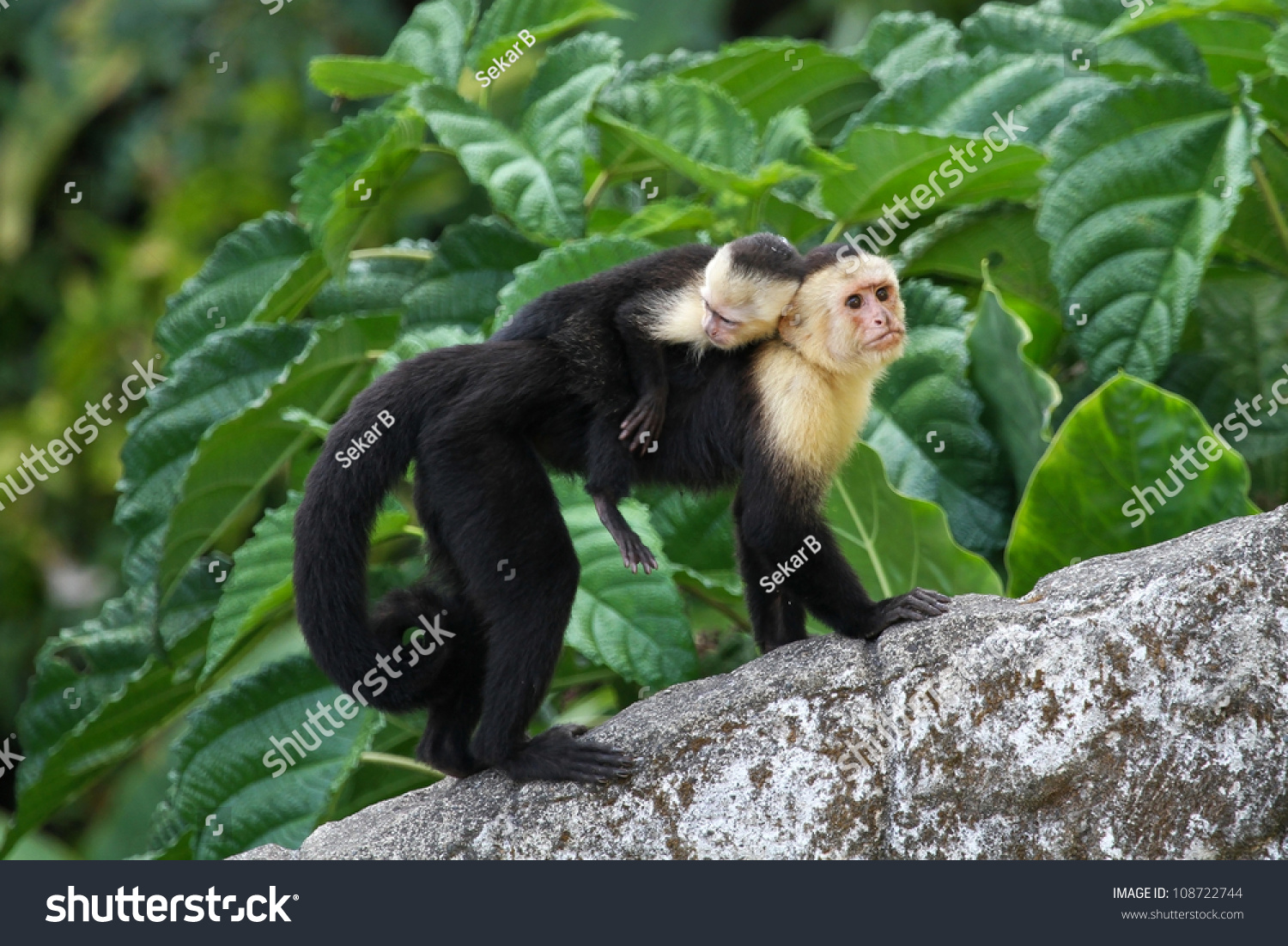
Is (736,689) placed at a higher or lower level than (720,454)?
lower

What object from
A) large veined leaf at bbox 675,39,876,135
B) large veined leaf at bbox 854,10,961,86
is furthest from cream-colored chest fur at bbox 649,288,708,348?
large veined leaf at bbox 854,10,961,86

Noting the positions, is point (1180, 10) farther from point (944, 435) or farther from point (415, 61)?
point (415, 61)

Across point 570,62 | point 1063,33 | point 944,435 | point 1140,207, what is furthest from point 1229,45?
point 570,62

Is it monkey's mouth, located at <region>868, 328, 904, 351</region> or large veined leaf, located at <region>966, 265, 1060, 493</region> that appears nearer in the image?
monkey's mouth, located at <region>868, 328, 904, 351</region>

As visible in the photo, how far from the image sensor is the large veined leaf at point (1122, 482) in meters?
3.04

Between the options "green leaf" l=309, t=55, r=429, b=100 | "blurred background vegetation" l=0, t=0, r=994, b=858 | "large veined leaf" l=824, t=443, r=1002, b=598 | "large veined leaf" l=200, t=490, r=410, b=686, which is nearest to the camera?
"large veined leaf" l=824, t=443, r=1002, b=598

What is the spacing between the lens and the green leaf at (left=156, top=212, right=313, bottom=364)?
4.09 metres

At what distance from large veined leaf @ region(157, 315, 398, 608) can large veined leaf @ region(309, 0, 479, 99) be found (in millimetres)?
719

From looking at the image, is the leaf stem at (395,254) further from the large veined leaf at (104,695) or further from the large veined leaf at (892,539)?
the large veined leaf at (892,539)

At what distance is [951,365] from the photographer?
3.51m

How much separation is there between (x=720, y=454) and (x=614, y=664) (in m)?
0.60

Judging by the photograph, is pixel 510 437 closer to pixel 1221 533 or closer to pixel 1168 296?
pixel 1221 533

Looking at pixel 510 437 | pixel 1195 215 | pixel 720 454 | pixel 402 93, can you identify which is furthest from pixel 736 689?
pixel 402 93

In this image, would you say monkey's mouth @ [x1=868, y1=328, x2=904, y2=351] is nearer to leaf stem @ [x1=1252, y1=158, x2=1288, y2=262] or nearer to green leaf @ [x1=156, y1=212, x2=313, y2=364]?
leaf stem @ [x1=1252, y1=158, x2=1288, y2=262]
